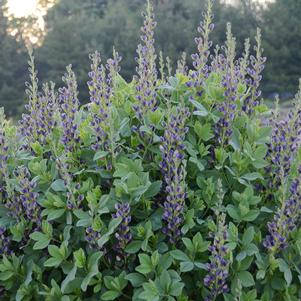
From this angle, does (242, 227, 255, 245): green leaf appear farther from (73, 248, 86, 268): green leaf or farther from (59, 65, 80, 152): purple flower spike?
(59, 65, 80, 152): purple flower spike

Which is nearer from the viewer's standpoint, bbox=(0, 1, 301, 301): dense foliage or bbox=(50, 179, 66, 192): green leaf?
bbox=(0, 1, 301, 301): dense foliage

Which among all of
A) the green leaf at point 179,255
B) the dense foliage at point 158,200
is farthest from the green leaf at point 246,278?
the green leaf at point 179,255

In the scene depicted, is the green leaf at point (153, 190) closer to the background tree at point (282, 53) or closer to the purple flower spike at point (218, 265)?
the purple flower spike at point (218, 265)

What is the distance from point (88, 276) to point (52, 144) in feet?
2.20

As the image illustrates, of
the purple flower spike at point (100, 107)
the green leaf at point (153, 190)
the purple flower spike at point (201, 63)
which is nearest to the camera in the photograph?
the green leaf at point (153, 190)

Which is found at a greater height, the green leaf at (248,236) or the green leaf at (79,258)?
the green leaf at (248,236)

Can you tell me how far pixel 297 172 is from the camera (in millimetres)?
2291

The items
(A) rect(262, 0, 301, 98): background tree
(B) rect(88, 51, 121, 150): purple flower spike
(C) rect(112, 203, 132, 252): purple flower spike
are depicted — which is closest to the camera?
(C) rect(112, 203, 132, 252): purple flower spike

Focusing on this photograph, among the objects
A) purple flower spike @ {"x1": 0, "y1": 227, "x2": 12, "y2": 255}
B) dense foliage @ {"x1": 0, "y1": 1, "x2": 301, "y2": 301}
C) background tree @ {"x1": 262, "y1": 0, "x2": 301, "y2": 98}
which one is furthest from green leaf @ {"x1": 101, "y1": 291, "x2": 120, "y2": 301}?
background tree @ {"x1": 262, "y1": 0, "x2": 301, "y2": 98}

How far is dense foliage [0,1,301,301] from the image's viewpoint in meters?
2.07

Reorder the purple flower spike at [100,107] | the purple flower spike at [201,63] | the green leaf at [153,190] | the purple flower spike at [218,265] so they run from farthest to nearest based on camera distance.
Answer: the purple flower spike at [201,63] → the purple flower spike at [100,107] → the green leaf at [153,190] → the purple flower spike at [218,265]

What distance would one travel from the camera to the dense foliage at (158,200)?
2074mm

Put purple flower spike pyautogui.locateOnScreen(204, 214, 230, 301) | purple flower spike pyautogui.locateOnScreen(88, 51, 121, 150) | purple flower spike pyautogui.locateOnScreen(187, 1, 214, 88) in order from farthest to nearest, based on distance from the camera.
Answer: purple flower spike pyautogui.locateOnScreen(187, 1, 214, 88) → purple flower spike pyautogui.locateOnScreen(88, 51, 121, 150) → purple flower spike pyautogui.locateOnScreen(204, 214, 230, 301)

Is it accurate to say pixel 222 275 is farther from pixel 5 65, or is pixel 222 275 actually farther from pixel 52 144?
pixel 5 65
